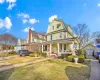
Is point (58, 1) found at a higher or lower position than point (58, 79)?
higher

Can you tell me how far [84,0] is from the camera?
19.6m

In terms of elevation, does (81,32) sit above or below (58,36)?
above

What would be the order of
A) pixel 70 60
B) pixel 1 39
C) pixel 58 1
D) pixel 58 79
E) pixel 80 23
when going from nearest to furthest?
1. pixel 58 79
2. pixel 70 60
3. pixel 58 1
4. pixel 80 23
5. pixel 1 39

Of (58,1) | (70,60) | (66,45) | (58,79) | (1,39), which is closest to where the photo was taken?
(58,79)

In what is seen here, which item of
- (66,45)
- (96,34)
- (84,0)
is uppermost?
(84,0)

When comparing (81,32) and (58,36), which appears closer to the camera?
(58,36)

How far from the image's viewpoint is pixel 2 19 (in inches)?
1251

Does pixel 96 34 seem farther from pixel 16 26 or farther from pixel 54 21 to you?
pixel 16 26

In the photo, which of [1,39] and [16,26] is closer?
[16,26]

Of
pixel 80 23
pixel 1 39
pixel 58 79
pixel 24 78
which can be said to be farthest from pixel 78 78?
pixel 1 39

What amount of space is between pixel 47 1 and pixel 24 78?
15765mm

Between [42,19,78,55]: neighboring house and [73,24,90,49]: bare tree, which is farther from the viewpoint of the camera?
[73,24,90,49]: bare tree

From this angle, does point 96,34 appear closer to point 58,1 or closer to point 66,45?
point 66,45

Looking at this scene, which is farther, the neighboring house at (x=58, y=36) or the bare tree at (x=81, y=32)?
the bare tree at (x=81, y=32)
